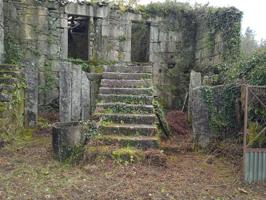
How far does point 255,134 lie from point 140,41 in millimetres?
8350

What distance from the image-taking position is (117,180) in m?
6.02

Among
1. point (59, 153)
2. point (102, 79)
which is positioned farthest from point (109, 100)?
point (59, 153)

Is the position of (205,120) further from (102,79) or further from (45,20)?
(45,20)

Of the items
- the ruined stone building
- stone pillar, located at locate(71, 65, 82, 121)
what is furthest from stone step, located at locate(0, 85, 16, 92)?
stone pillar, located at locate(71, 65, 82, 121)

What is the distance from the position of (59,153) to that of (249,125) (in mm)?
3703

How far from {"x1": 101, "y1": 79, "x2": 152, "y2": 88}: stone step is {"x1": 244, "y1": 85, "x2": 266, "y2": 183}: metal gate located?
295 cm

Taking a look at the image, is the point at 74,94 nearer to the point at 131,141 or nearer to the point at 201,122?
the point at 131,141

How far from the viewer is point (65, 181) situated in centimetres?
584

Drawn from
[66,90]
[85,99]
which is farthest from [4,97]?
[85,99]

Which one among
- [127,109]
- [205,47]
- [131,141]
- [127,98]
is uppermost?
[205,47]

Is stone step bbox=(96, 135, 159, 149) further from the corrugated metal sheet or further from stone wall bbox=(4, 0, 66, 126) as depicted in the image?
stone wall bbox=(4, 0, 66, 126)

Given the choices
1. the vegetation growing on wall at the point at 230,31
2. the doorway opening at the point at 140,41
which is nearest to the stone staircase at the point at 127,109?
the vegetation growing on wall at the point at 230,31

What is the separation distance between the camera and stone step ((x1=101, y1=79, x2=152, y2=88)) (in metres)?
9.41

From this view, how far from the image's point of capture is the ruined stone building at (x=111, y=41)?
37.9 feet
